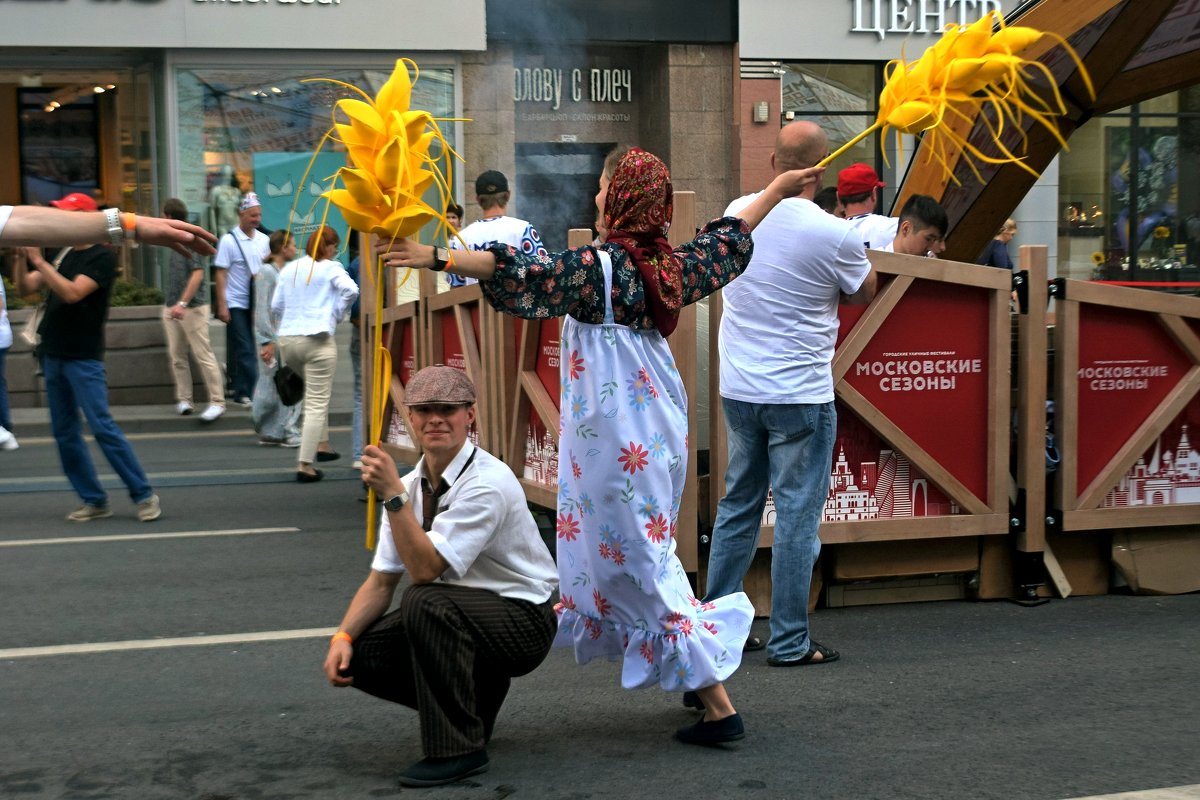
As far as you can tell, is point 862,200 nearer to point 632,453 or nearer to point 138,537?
point 632,453

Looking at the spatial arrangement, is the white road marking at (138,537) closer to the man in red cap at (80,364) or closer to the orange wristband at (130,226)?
the man in red cap at (80,364)

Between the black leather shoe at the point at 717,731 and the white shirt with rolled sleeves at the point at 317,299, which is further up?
the white shirt with rolled sleeves at the point at 317,299

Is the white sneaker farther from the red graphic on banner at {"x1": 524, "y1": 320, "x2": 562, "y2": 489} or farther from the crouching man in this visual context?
the crouching man

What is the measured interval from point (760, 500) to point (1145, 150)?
16.8 m

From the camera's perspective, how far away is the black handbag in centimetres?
1002

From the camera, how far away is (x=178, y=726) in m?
4.67

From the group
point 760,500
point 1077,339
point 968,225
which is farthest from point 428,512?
point 968,225

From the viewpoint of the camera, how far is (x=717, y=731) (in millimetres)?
4352

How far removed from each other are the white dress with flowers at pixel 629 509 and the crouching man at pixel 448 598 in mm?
158

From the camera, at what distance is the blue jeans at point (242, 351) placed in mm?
13766

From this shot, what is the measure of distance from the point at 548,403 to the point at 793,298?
1.64 m

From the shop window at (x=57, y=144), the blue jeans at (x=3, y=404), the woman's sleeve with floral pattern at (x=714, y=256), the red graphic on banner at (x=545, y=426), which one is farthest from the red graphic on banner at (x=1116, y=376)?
the shop window at (x=57, y=144)

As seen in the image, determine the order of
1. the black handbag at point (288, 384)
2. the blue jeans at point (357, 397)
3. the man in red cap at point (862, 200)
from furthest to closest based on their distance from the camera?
the black handbag at point (288, 384)
the blue jeans at point (357, 397)
the man in red cap at point (862, 200)

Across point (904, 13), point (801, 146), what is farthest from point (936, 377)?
point (904, 13)
